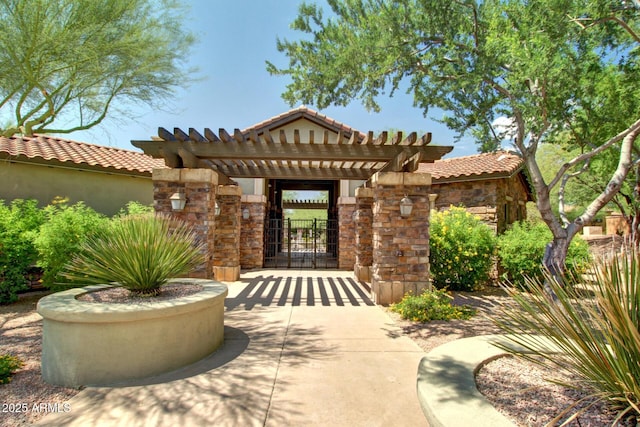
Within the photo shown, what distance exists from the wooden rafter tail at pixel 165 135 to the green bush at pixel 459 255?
6.35 metres

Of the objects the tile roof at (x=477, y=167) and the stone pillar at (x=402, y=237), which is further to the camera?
the tile roof at (x=477, y=167)

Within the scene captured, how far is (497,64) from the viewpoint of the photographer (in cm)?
547

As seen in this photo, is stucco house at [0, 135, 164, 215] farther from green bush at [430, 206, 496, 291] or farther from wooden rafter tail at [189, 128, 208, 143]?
green bush at [430, 206, 496, 291]

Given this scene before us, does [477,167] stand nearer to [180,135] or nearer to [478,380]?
[180,135]

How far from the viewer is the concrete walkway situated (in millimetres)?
2748

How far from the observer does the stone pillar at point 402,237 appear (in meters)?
6.71

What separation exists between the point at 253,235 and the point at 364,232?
4.69 meters

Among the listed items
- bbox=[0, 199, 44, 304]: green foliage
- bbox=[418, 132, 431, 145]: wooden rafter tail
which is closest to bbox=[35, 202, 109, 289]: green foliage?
bbox=[0, 199, 44, 304]: green foliage

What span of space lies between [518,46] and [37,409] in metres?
7.36

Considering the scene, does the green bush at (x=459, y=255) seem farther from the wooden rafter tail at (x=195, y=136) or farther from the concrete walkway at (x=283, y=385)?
the wooden rafter tail at (x=195, y=136)

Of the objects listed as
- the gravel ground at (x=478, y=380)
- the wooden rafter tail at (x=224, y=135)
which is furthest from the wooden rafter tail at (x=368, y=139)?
the gravel ground at (x=478, y=380)


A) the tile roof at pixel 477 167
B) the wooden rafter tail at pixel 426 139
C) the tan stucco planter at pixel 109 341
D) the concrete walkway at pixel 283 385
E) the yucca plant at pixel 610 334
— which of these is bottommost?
the concrete walkway at pixel 283 385

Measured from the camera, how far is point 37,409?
288cm

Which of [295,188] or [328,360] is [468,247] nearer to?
[328,360]
